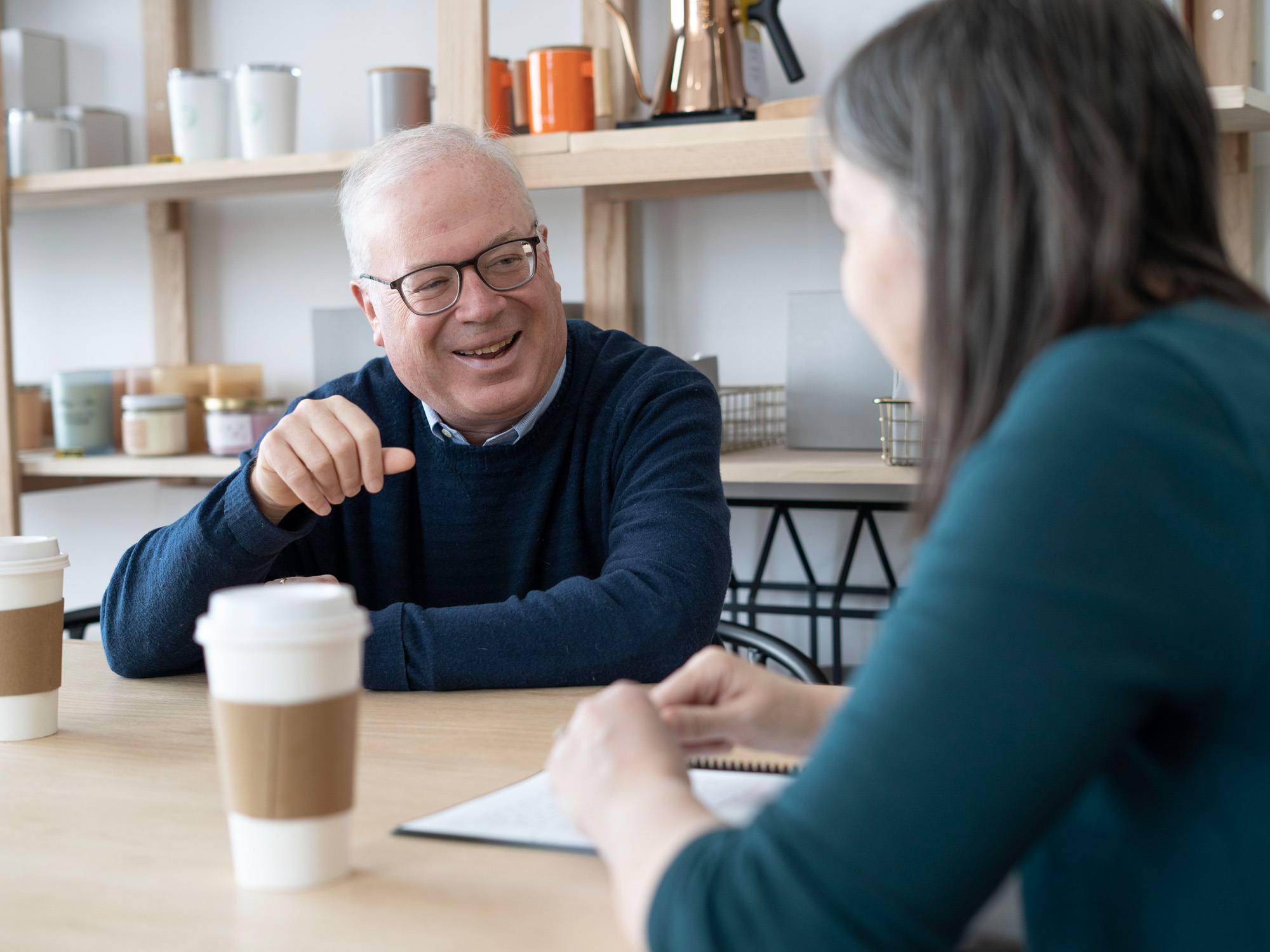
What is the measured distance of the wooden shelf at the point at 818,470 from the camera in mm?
1839

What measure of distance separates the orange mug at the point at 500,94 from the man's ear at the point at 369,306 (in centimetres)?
70

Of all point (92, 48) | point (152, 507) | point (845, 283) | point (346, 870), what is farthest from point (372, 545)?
point (92, 48)

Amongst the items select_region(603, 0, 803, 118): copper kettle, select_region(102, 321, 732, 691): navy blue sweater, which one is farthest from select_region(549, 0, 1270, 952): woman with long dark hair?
select_region(603, 0, 803, 118): copper kettle

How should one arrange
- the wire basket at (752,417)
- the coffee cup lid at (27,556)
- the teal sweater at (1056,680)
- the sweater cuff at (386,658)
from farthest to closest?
the wire basket at (752,417) → the sweater cuff at (386,658) → the coffee cup lid at (27,556) → the teal sweater at (1056,680)

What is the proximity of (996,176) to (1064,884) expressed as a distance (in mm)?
295

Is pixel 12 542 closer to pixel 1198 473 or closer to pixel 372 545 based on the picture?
pixel 372 545

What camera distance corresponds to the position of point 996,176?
50 cm

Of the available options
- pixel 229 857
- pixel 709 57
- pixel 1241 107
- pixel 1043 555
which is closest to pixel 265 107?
pixel 709 57

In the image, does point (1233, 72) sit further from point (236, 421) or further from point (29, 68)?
point (29, 68)

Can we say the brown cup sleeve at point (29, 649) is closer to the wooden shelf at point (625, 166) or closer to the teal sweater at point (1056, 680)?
the teal sweater at point (1056, 680)

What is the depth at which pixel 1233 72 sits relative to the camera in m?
1.86

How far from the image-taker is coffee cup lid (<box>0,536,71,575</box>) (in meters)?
0.88

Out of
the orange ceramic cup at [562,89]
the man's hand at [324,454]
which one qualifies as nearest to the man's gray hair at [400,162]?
the man's hand at [324,454]

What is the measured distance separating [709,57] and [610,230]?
17.8 inches
